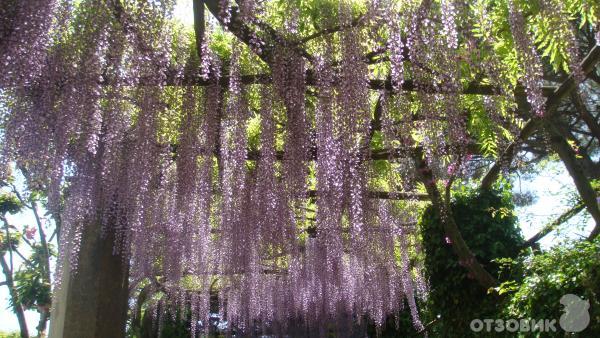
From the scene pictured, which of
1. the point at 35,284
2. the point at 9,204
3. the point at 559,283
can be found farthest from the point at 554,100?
the point at 35,284

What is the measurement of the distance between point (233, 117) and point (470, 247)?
9.43 ft

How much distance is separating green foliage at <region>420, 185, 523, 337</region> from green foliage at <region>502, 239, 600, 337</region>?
725mm

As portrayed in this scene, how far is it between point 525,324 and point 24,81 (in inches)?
146

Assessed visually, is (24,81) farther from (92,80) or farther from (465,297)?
(465,297)

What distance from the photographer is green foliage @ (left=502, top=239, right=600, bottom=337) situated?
3.43m

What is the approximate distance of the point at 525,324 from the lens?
3.95 meters

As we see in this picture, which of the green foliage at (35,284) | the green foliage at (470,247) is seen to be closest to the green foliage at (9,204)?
the green foliage at (35,284)

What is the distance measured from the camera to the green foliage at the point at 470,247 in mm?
5117

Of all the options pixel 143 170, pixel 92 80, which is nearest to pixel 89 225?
pixel 143 170

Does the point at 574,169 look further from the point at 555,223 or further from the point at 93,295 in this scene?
the point at 93,295

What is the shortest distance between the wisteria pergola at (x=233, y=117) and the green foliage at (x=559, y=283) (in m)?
0.53

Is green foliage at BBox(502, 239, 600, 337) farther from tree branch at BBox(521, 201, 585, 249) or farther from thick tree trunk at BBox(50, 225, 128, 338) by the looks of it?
thick tree trunk at BBox(50, 225, 128, 338)

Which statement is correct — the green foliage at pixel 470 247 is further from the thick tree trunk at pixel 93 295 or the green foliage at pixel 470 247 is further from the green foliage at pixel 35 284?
the green foliage at pixel 35 284

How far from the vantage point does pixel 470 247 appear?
17.7 feet
